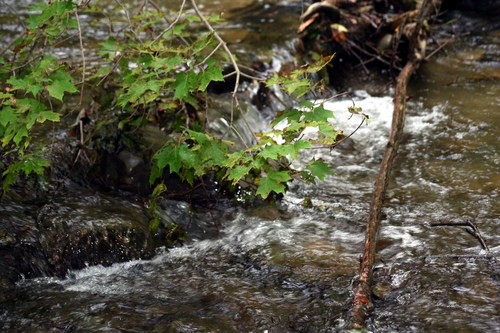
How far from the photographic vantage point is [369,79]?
→ 25.9 ft

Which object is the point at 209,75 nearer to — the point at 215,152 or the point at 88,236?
the point at 215,152

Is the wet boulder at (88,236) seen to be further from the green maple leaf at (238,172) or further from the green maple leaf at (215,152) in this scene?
the green maple leaf at (238,172)

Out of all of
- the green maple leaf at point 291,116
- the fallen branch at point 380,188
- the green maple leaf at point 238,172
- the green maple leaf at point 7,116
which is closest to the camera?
the fallen branch at point 380,188

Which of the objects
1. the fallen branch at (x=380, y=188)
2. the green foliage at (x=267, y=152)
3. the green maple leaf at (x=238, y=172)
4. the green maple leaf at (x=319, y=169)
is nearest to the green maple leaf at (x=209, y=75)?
the green foliage at (x=267, y=152)

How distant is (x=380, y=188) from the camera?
14.4ft

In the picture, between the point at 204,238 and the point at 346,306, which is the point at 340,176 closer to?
the point at 204,238

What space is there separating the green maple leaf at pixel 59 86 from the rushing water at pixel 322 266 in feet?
4.19

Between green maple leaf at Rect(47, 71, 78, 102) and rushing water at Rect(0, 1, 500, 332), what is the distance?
1.28 m

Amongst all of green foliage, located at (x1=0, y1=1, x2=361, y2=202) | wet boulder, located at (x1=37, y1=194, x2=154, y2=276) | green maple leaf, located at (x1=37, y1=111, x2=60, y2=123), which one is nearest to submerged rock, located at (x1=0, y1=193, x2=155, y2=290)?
wet boulder, located at (x1=37, y1=194, x2=154, y2=276)

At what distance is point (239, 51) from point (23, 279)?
4796 millimetres

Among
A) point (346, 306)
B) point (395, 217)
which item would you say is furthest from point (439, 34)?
point (346, 306)

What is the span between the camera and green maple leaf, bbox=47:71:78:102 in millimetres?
3732

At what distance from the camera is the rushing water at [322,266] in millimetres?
3297

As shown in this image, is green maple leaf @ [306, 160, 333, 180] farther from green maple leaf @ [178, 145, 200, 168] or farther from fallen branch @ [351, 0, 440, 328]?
green maple leaf @ [178, 145, 200, 168]
